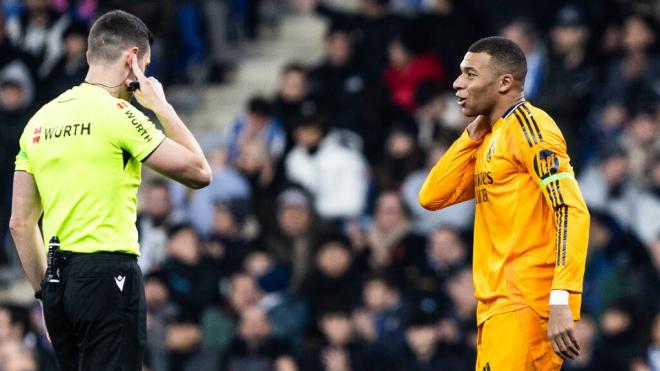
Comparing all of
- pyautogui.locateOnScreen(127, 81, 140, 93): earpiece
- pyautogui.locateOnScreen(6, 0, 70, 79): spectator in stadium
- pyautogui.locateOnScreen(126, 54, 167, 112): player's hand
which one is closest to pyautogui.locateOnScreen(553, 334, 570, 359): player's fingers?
pyautogui.locateOnScreen(126, 54, 167, 112): player's hand

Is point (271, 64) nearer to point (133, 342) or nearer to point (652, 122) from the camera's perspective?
point (652, 122)

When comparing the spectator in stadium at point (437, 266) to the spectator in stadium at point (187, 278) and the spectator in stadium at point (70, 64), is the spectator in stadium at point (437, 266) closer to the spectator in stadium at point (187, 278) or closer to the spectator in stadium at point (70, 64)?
the spectator in stadium at point (187, 278)

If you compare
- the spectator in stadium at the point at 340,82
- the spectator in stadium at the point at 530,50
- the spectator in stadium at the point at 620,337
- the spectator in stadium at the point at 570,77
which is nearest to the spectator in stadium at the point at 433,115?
the spectator in stadium at the point at 340,82

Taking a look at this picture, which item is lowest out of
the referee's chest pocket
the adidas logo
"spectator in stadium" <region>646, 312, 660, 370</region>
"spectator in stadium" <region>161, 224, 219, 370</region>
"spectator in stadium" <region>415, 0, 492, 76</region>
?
"spectator in stadium" <region>646, 312, 660, 370</region>

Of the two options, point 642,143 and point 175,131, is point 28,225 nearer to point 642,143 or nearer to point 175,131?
point 175,131

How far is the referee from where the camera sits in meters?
6.66

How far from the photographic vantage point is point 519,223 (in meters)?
6.81

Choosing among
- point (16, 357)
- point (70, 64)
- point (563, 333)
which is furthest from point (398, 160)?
point (563, 333)

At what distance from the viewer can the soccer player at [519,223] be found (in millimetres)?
6492

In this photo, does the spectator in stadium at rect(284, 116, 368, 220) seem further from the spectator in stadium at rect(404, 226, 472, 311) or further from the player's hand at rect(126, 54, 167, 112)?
the player's hand at rect(126, 54, 167, 112)

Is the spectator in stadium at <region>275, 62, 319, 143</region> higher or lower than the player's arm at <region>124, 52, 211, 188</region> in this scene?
higher

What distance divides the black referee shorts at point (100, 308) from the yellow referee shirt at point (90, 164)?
87 mm

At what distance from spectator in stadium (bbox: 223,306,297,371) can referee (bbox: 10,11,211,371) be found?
5.33 meters

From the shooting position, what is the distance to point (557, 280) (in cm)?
648
